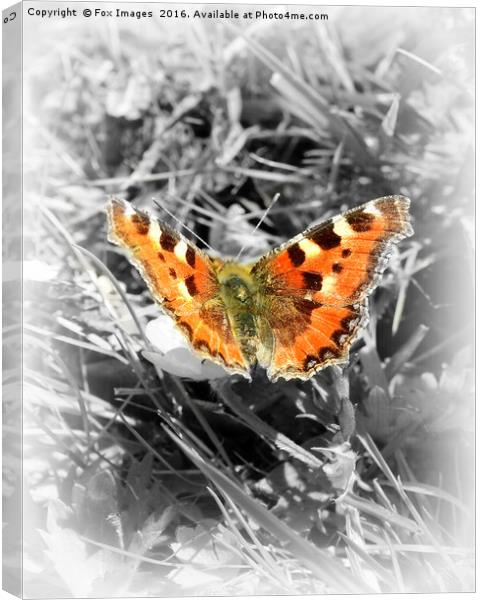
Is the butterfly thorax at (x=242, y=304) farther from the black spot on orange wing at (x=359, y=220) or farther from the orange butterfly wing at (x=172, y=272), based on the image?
the black spot on orange wing at (x=359, y=220)

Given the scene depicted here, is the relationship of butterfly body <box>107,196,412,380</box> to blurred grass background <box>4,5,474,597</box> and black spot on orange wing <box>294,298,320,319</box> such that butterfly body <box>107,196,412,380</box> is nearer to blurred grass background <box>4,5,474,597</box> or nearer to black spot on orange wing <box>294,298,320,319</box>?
black spot on orange wing <box>294,298,320,319</box>

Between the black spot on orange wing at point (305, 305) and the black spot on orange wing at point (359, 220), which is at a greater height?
the black spot on orange wing at point (359, 220)

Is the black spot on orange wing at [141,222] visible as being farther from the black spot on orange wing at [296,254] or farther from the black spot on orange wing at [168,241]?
the black spot on orange wing at [296,254]

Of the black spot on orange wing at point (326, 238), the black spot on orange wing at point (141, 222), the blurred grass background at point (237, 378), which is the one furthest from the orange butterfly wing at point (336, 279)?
the black spot on orange wing at point (141, 222)

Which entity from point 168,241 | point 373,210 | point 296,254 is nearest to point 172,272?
point 168,241

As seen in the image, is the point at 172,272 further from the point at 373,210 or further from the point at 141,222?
the point at 373,210

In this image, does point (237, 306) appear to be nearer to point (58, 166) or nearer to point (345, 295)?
point (345, 295)
